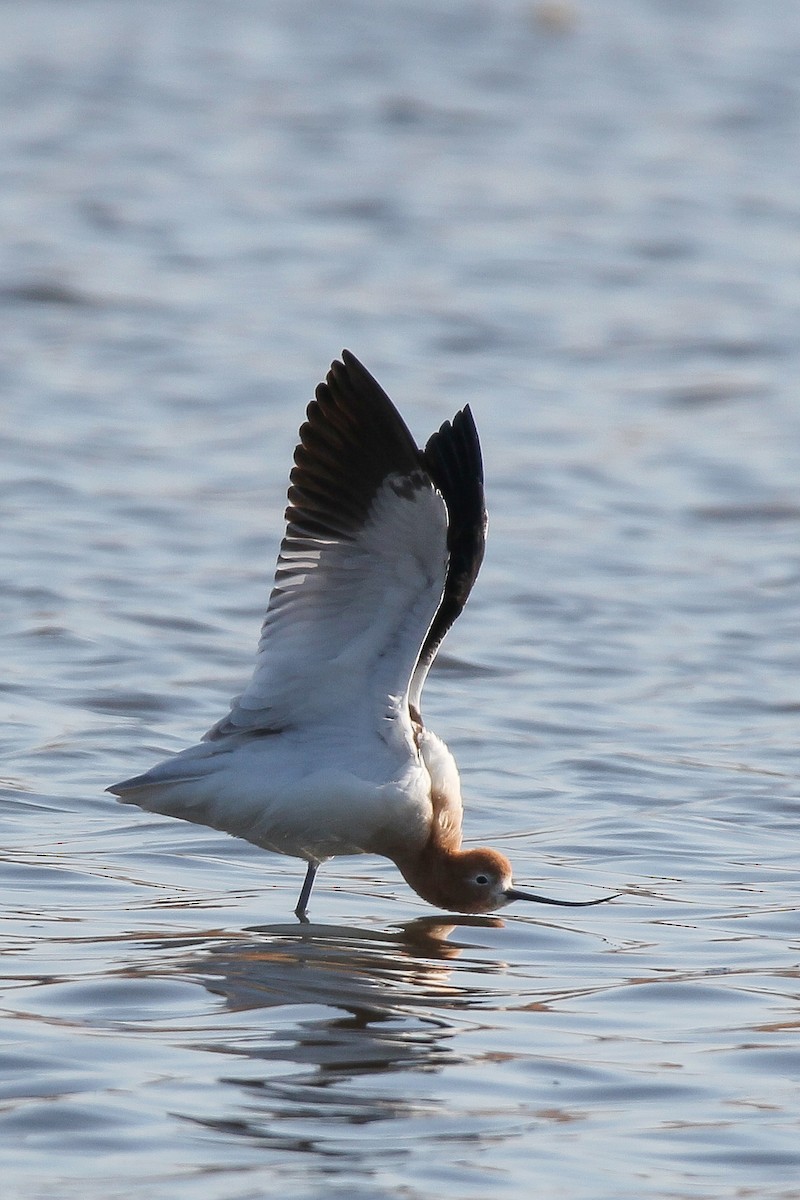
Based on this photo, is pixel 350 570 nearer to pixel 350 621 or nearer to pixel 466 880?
pixel 350 621

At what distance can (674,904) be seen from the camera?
6840mm

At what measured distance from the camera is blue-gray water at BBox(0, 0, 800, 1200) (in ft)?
16.2

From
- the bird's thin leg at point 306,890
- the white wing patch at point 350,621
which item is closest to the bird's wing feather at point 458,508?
the white wing patch at point 350,621

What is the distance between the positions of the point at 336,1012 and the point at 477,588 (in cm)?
582

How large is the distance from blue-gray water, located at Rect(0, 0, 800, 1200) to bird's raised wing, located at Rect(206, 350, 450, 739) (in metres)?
0.71

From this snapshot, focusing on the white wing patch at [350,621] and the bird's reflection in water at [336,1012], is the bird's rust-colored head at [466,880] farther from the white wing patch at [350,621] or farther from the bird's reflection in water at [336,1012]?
the white wing patch at [350,621]

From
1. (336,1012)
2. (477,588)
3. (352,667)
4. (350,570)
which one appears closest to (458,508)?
(350,570)

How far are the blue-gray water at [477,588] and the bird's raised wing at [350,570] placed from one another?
0.71 meters

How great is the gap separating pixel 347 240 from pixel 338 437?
12.8 meters

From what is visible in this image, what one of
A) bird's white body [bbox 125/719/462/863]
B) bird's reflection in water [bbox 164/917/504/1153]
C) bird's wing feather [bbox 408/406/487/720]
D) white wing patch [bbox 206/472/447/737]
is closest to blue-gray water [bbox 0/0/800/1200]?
bird's reflection in water [bbox 164/917/504/1153]

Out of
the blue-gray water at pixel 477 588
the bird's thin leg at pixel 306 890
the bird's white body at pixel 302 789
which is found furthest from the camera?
the bird's thin leg at pixel 306 890

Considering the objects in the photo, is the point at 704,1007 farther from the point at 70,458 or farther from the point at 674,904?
the point at 70,458

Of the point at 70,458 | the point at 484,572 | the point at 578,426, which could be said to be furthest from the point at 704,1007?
the point at 578,426

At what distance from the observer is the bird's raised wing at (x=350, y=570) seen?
6.15m
